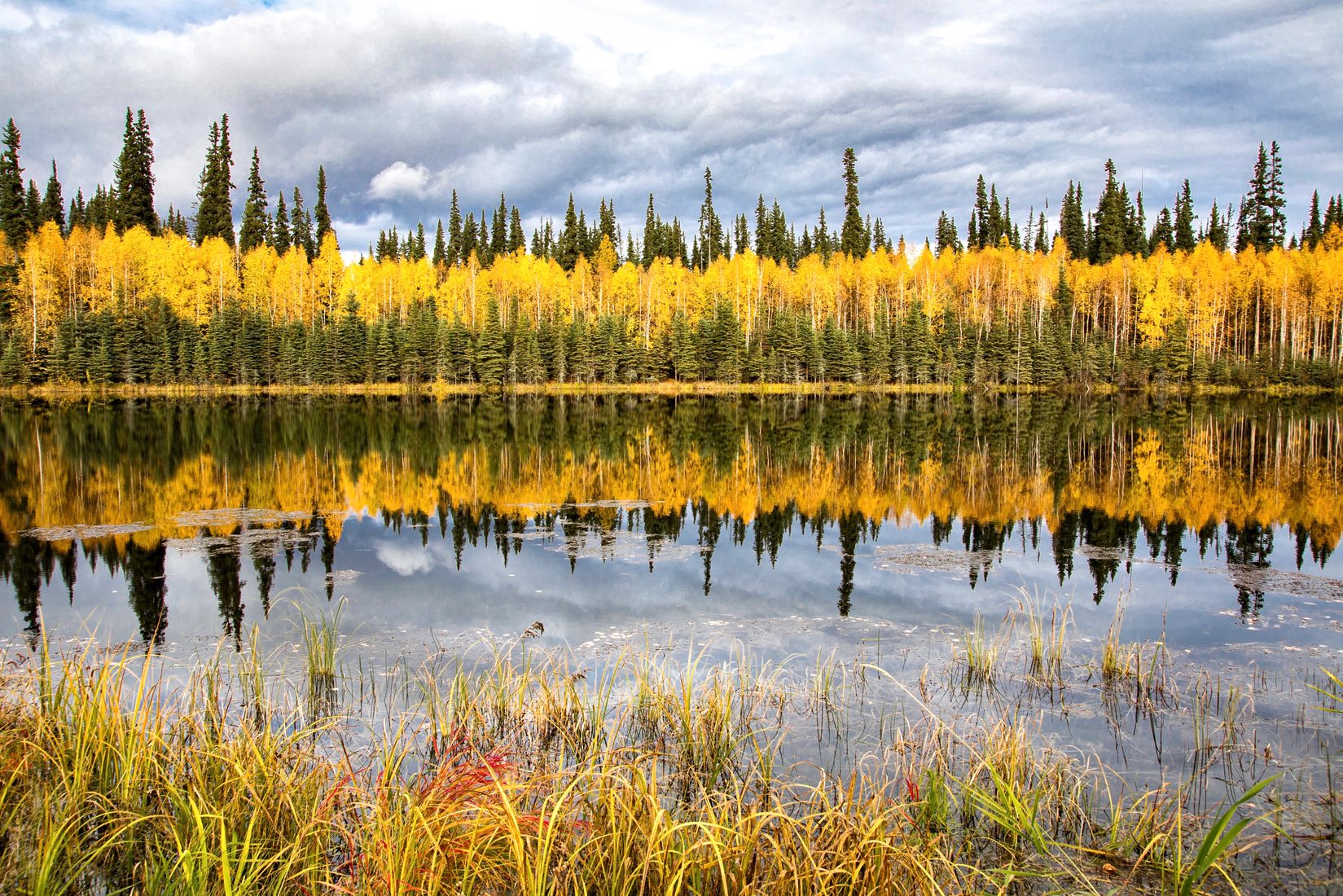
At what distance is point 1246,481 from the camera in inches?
845

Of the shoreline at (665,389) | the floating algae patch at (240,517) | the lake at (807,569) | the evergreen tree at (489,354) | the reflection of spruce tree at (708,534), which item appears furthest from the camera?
the evergreen tree at (489,354)

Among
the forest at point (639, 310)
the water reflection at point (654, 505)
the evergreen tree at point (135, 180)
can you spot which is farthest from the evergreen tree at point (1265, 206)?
the evergreen tree at point (135, 180)

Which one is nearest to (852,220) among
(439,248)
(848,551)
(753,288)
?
(753,288)

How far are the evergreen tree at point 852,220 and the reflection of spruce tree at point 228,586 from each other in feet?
258

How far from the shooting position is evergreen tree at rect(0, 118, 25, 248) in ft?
235

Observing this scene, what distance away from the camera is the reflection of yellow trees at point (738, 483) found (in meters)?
18.2

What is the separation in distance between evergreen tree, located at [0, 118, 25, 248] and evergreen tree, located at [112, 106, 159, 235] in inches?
296

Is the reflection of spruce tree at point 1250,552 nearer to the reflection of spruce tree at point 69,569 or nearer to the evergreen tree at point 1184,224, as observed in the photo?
the reflection of spruce tree at point 69,569

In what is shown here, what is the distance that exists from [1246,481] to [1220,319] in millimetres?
58550

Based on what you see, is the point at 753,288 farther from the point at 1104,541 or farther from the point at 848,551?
the point at 848,551

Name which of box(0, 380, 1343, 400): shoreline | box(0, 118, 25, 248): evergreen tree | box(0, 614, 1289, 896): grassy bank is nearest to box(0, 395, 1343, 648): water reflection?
box(0, 614, 1289, 896): grassy bank

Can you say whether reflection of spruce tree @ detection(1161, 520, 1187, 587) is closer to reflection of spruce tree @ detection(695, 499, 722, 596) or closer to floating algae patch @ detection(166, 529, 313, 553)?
reflection of spruce tree @ detection(695, 499, 722, 596)

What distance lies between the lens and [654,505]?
1947cm

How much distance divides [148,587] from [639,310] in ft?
226
